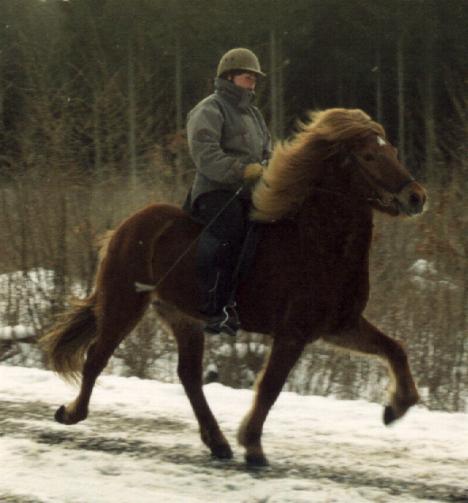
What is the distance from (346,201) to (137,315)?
1.76 m

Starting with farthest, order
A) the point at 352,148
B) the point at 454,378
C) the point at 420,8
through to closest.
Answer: the point at 420,8 < the point at 454,378 < the point at 352,148

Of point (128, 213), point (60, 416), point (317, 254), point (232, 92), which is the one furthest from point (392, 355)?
point (128, 213)

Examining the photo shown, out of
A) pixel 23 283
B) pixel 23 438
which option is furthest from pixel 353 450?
pixel 23 283

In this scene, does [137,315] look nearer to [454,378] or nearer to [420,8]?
[454,378]

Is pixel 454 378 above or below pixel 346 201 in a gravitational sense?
below

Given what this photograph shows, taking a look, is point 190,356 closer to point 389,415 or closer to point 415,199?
point 389,415

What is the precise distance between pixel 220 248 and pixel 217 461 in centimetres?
130

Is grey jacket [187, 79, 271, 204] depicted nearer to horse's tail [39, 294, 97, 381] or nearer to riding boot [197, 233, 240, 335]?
riding boot [197, 233, 240, 335]

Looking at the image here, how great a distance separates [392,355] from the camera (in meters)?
6.03

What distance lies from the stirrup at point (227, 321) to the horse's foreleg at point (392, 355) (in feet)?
1.89

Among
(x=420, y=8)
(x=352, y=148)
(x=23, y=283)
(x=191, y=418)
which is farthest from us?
(x=420, y=8)

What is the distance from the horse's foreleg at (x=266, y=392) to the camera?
19.1 ft

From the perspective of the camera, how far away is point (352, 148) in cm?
586

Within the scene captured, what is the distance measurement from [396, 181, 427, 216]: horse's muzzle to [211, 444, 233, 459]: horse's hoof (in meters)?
1.86
